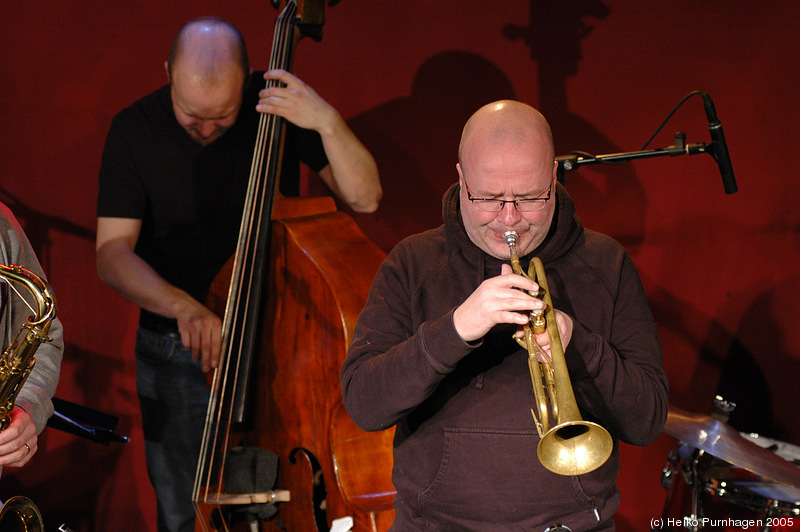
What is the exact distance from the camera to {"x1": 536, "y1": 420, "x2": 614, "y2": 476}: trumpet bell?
59.3 inches

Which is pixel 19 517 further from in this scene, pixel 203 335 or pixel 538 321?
pixel 538 321

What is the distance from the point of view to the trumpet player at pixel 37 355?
178 centimetres

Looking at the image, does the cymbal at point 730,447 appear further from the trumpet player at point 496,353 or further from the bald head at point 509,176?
the bald head at point 509,176

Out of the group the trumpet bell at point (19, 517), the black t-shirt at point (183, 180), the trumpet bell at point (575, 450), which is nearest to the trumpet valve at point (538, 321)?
the trumpet bell at point (575, 450)

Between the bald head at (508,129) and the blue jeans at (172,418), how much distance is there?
157 centimetres

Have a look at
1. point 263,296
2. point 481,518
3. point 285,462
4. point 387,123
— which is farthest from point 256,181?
point 481,518

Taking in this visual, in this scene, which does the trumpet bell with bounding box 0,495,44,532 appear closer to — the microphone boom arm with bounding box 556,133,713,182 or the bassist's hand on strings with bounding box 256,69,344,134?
the bassist's hand on strings with bounding box 256,69,344,134

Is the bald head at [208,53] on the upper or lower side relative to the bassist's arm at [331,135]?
upper

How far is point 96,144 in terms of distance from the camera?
354 cm

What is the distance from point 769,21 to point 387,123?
5.87 ft

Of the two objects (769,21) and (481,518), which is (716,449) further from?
(769,21)

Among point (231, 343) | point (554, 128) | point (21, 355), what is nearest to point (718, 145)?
point (554, 128)

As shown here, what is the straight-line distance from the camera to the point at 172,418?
9.34ft

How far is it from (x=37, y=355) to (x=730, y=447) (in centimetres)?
223
